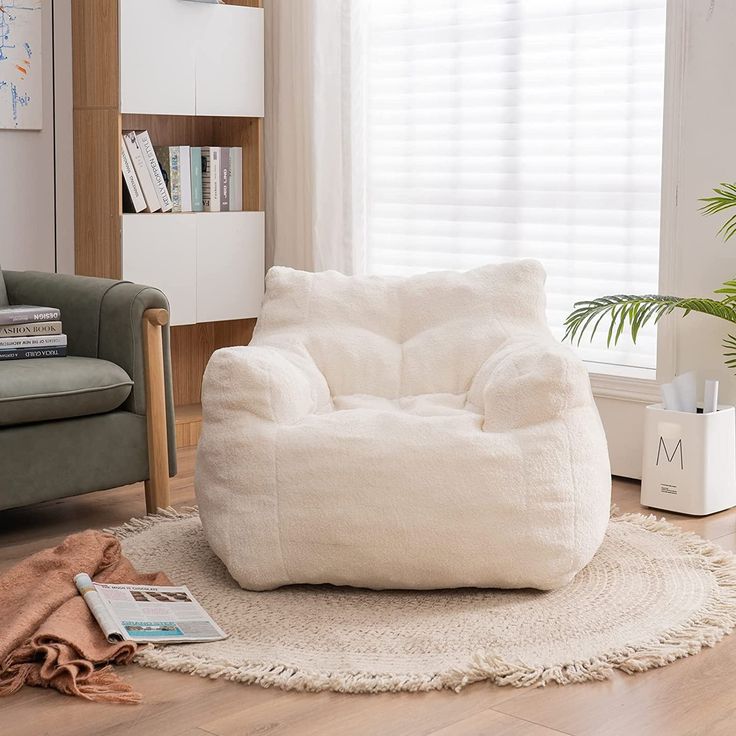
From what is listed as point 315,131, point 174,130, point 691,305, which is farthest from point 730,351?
point 174,130

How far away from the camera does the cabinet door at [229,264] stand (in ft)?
14.1

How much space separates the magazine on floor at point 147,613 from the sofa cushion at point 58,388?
0.63m

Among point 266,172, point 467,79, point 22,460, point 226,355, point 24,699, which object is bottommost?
point 24,699

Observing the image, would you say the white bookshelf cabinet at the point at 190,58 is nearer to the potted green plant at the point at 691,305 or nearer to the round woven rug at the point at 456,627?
the potted green plant at the point at 691,305

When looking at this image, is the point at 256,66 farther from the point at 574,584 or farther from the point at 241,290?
the point at 574,584

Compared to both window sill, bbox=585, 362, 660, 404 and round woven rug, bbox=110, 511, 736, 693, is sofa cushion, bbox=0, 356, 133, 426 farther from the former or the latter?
window sill, bbox=585, 362, 660, 404

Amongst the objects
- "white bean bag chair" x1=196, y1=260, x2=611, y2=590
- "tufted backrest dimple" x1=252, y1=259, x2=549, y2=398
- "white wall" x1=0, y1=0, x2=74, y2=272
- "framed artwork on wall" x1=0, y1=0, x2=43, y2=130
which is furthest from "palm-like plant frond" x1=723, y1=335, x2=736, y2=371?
"framed artwork on wall" x1=0, y1=0, x2=43, y2=130

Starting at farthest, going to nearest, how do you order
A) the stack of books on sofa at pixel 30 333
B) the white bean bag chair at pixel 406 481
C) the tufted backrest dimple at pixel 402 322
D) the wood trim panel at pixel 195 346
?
1. the wood trim panel at pixel 195 346
2. the stack of books on sofa at pixel 30 333
3. the tufted backrest dimple at pixel 402 322
4. the white bean bag chair at pixel 406 481

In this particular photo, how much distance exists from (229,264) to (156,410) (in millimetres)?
1299

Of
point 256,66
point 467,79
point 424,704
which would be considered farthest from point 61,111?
point 424,704

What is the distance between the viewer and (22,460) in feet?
9.68

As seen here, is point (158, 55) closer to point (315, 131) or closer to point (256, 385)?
point (315, 131)

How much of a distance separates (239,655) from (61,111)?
8.53 ft

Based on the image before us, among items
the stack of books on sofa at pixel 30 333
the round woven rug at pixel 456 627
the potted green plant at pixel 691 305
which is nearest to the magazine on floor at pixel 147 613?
the round woven rug at pixel 456 627
